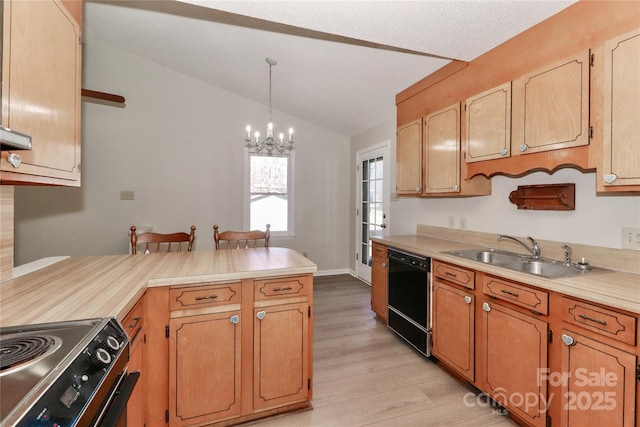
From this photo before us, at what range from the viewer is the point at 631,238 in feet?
A: 5.79

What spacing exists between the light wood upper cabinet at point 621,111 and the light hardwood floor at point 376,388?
1598 mm

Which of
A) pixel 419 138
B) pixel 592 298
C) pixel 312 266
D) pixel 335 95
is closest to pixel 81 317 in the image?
pixel 312 266

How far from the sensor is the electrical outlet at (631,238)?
5.70 feet

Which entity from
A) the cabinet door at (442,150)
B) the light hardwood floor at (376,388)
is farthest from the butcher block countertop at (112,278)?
the cabinet door at (442,150)

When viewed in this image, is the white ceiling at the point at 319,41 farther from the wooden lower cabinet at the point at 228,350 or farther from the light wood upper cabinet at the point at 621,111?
the wooden lower cabinet at the point at 228,350

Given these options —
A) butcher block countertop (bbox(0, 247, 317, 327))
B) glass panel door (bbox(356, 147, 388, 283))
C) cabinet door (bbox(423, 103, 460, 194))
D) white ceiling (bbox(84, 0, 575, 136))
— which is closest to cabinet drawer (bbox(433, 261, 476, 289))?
cabinet door (bbox(423, 103, 460, 194))

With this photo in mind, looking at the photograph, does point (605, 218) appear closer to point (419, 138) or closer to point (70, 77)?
point (419, 138)

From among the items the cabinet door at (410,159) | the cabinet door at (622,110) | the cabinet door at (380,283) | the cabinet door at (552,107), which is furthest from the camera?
the cabinet door at (380,283)

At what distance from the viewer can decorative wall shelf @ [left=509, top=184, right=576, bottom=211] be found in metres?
2.07

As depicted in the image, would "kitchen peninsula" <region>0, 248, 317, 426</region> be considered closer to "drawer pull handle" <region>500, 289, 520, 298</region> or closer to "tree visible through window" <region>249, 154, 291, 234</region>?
"drawer pull handle" <region>500, 289, 520, 298</region>

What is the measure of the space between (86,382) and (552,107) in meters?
2.57

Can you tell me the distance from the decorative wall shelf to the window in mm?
3570

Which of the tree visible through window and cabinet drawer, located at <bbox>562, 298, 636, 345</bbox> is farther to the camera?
the tree visible through window

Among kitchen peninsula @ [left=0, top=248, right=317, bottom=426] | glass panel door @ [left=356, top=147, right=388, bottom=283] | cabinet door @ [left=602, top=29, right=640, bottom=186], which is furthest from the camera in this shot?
glass panel door @ [left=356, top=147, right=388, bottom=283]
